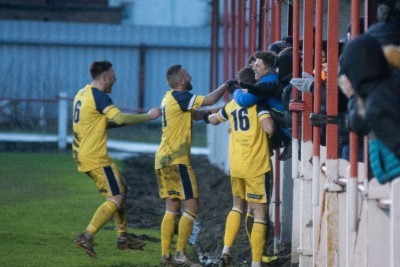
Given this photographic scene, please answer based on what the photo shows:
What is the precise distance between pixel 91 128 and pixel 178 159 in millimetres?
1022

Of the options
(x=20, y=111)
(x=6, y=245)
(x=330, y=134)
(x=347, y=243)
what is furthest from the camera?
(x=20, y=111)

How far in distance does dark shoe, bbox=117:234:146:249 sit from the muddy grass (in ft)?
2.19

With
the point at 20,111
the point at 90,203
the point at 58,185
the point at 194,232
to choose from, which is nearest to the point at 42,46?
the point at 20,111

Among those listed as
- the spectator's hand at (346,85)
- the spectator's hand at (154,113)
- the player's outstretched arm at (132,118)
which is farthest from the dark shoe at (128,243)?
the spectator's hand at (346,85)

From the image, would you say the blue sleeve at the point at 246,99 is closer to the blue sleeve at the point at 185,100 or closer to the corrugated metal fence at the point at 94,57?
the blue sleeve at the point at 185,100

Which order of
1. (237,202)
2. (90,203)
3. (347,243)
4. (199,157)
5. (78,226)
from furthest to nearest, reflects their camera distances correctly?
(199,157), (90,203), (78,226), (237,202), (347,243)

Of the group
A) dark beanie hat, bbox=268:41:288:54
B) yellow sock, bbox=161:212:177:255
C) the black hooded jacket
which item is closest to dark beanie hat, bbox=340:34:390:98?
the black hooded jacket

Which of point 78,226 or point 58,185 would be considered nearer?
point 78,226

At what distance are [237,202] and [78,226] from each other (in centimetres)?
342

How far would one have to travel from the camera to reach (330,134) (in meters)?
8.28

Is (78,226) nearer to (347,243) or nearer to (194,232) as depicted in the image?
(194,232)

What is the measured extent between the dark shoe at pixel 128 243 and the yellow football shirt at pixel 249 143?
62.8 inches

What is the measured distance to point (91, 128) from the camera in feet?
38.1

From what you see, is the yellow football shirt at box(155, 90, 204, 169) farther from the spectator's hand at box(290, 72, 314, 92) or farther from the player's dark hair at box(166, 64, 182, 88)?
the spectator's hand at box(290, 72, 314, 92)
